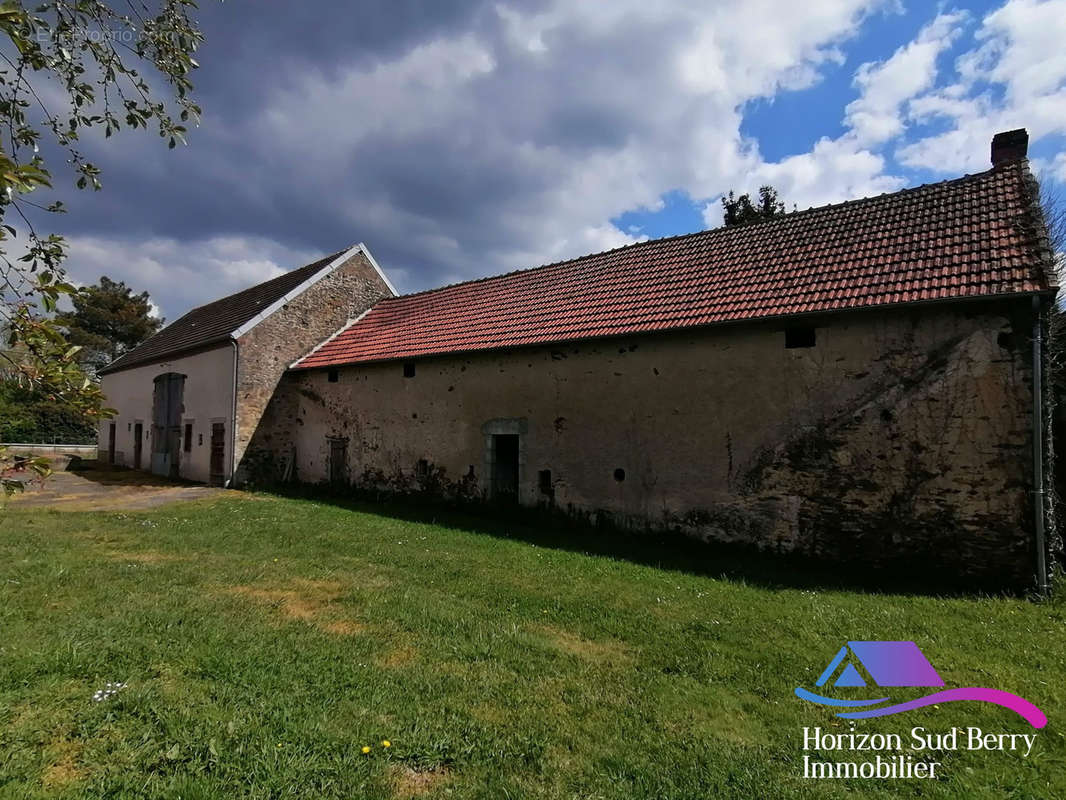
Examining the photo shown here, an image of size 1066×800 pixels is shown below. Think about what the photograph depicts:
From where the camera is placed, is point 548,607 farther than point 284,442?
No

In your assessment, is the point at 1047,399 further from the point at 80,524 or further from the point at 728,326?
the point at 80,524

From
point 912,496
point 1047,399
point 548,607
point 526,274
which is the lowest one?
point 548,607

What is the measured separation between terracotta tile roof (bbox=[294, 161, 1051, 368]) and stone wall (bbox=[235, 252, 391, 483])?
3231mm

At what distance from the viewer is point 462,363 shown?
40.5ft

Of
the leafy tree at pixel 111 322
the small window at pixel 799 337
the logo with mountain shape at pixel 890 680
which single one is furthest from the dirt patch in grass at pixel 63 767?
the leafy tree at pixel 111 322

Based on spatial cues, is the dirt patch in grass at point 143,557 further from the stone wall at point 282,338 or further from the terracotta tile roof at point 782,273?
the stone wall at point 282,338

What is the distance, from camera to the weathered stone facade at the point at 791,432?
269 inches

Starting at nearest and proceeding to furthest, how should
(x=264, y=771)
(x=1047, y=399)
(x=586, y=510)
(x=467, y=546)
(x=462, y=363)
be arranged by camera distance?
(x=264, y=771), (x=1047, y=399), (x=467, y=546), (x=586, y=510), (x=462, y=363)

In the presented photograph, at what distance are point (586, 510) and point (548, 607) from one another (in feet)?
14.9

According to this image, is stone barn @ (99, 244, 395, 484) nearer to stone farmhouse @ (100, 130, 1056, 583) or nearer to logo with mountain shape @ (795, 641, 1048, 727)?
stone farmhouse @ (100, 130, 1056, 583)

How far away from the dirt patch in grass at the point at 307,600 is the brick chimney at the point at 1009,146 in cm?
1250

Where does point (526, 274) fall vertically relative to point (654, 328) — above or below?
above

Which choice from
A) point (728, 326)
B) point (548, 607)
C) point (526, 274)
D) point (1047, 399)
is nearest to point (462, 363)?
point (526, 274)

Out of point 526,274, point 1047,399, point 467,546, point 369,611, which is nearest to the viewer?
point 369,611
